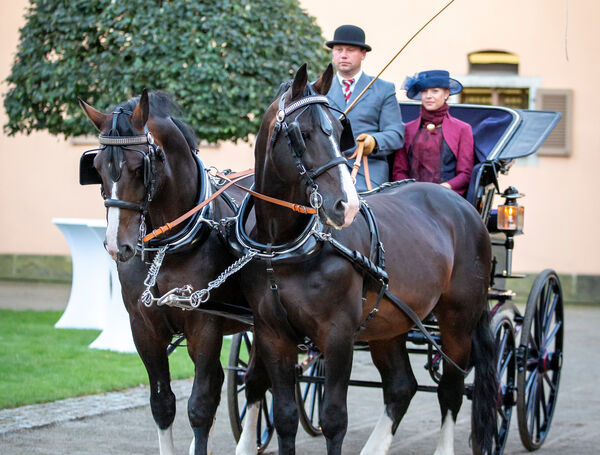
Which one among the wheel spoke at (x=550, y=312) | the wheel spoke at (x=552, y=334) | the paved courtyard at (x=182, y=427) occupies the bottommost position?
the paved courtyard at (x=182, y=427)

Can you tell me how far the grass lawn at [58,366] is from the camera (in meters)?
6.98

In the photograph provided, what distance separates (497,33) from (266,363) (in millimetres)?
11091

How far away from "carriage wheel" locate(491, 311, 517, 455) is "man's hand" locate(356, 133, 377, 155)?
4.57 ft

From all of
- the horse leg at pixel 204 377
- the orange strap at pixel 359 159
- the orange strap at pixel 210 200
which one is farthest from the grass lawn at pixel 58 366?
the orange strap at pixel 359 159

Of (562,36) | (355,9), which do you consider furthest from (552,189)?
(355,9)

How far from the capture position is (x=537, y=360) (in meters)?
6.18

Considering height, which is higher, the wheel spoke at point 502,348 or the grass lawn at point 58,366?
the wheel spoke at point 502,348

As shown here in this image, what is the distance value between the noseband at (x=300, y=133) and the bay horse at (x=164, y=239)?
0.60 meters

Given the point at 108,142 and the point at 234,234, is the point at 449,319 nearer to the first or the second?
the point at 234,234

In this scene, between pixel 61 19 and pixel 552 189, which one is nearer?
pixel 61 19

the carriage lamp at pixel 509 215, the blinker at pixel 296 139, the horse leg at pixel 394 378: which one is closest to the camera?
the blinker at pixel 296 139

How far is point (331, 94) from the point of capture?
5367mm

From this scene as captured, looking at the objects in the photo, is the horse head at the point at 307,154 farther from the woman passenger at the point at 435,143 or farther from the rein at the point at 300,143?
the woman passenger at the point at 435,143

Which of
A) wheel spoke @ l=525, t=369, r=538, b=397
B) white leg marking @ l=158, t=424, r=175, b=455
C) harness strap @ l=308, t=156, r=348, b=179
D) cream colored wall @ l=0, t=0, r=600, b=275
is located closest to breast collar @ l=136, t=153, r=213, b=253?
harness strap @ l=308, t=156, r=348, b=179
